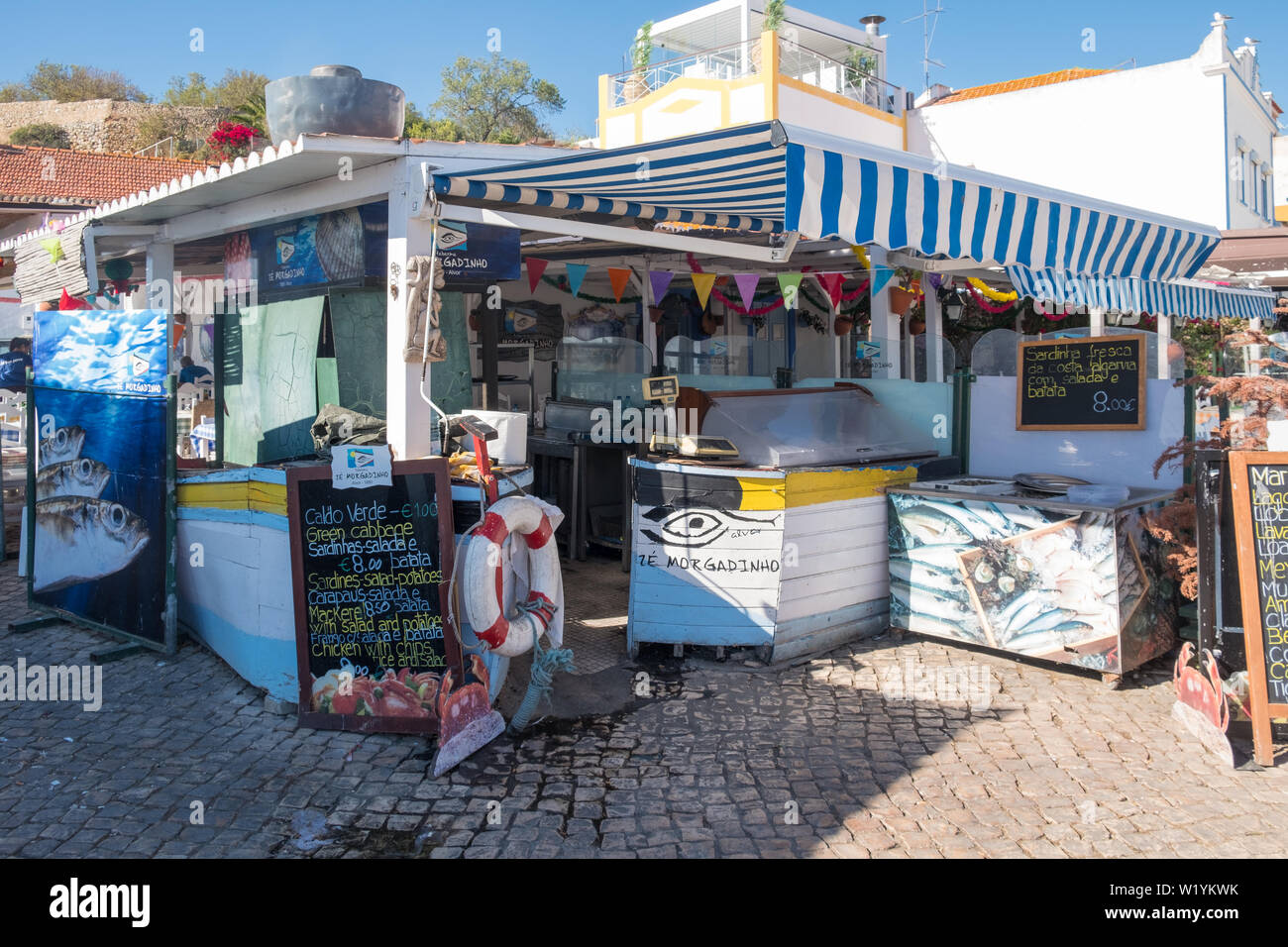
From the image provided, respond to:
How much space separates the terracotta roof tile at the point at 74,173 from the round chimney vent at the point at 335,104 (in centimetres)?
2009

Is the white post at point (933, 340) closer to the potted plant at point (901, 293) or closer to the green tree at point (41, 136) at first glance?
the potted plant at point (901, 293)

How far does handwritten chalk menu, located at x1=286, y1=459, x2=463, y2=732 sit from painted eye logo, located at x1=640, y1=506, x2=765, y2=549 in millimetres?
1487

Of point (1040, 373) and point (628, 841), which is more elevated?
point (1040, 373)

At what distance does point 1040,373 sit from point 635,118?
20224 millimetres

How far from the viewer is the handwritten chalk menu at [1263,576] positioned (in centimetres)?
441

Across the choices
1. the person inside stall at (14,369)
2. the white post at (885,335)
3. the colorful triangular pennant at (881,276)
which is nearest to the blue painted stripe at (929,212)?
the colorful triangular pennant at (881,276)

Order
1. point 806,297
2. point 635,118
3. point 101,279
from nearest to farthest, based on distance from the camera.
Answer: point 101,279 < point 806,297 < point 635,118

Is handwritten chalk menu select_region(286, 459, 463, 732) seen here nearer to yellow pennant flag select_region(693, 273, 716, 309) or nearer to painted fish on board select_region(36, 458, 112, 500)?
painted fish on board select_region(36, 458, 112, 500)

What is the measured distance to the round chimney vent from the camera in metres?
5.89

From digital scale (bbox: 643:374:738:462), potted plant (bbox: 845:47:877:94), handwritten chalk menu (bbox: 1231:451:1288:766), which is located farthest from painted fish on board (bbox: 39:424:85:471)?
potted plant (bbox: 845:47:877:94)

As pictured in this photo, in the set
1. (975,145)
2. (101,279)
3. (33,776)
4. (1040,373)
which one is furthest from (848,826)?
(975,145)

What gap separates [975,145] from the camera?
24.0 metres

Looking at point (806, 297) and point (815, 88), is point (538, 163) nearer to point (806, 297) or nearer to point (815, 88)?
point (806, 297)

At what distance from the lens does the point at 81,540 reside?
254 inches
